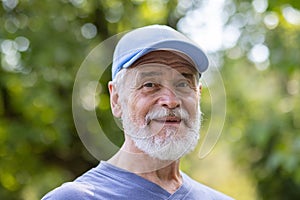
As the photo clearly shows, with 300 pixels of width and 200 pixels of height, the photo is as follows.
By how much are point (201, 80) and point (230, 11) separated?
164 inches

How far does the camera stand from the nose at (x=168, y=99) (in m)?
1.56

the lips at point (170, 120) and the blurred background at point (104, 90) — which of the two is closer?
the lips at point (170, 120)

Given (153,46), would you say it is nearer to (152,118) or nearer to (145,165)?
(152,118)

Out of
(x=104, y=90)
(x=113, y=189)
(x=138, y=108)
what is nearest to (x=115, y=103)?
(x=138, y=108)

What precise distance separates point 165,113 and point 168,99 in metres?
0.03

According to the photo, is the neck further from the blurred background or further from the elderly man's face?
the blurred background

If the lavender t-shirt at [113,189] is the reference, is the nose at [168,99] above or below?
above

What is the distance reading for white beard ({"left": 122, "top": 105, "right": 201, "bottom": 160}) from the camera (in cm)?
158

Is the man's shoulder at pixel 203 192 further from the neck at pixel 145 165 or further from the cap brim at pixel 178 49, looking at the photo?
the cap brim at pixel 178 49

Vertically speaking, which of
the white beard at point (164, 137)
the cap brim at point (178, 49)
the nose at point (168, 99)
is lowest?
the white beard at point (164, 137)

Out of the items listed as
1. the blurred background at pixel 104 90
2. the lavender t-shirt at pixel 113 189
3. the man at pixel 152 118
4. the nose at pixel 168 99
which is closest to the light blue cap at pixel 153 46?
the man at pixel 152 118

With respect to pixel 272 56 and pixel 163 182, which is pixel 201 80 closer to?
pixel 163 182

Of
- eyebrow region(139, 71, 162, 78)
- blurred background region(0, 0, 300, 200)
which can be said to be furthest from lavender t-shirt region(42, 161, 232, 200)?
blurred background region(0, 0, 300, 200)

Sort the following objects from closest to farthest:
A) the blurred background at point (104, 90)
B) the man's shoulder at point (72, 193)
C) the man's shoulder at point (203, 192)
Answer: the man's shoulder at point (72, 193)
the man's shoulder at point (203, 192)
the blurred background at point (104, 90)
